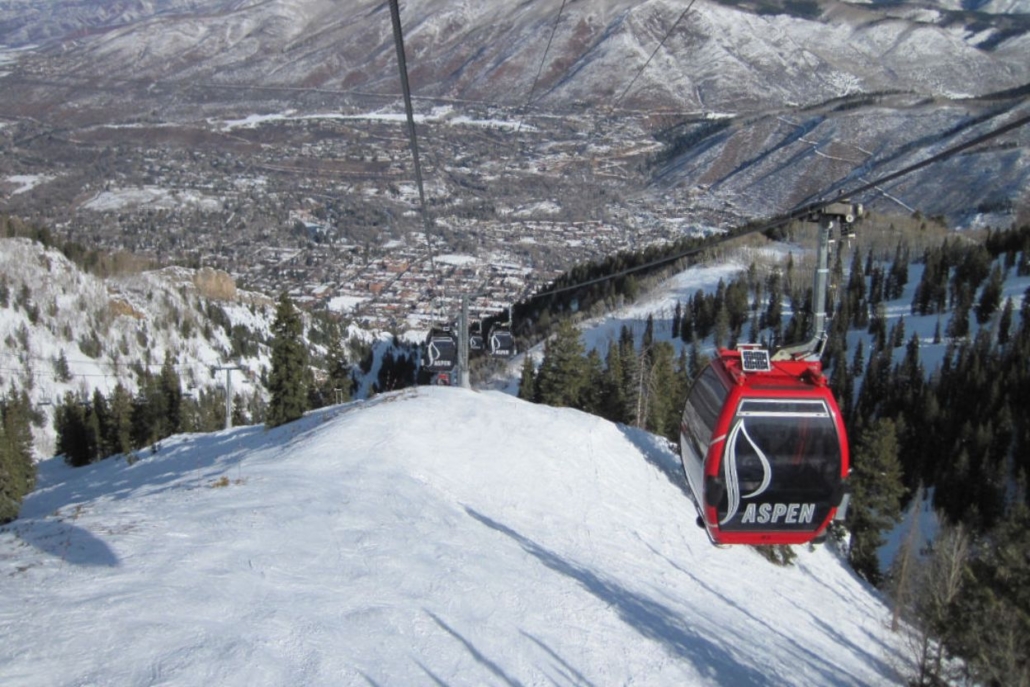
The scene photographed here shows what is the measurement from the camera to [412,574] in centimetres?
953

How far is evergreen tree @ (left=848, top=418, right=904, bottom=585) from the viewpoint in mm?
27641

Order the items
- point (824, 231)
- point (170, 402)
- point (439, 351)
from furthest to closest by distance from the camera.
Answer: point (170, 402), point (439, 351), point (824, 231)

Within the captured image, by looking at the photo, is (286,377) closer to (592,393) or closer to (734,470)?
(592,393)

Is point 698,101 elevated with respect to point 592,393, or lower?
elevated

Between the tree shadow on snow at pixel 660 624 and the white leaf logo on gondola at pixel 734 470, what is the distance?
4.05 m

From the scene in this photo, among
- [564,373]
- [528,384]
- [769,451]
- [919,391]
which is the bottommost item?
[919,391]

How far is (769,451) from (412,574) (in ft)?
16.0

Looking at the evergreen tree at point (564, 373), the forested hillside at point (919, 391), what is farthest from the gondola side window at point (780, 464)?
A: the evergreen tree at point (564, 373)

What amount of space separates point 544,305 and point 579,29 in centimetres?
13884

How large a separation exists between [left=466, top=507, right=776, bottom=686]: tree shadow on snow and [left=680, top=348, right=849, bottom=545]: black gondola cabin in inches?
144

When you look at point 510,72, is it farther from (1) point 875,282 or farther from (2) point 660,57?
(1) point 875,282

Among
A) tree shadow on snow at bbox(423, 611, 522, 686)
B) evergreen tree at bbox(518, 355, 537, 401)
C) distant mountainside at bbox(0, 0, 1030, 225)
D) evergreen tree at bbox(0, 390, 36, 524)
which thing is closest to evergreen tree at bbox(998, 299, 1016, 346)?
evergreen tree at bbox(518, 355, 537, 401)

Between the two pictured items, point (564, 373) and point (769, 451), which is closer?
point (769, 451)

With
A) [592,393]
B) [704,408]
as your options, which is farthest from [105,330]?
[704,408]
